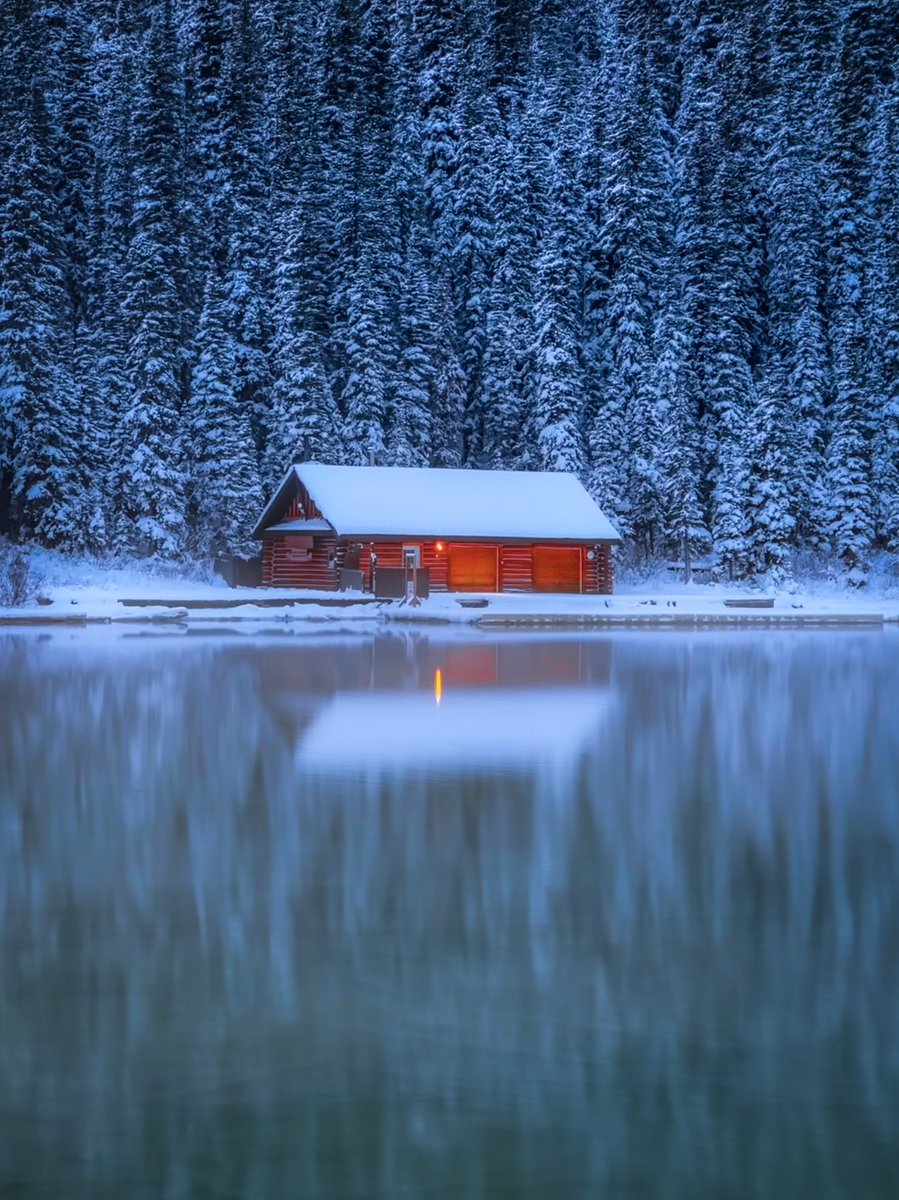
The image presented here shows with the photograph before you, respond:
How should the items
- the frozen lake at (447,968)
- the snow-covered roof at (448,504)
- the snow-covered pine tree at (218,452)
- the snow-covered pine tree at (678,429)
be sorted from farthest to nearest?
the snow-covered pine tree at (678,429) < the snow-covered pine tree at (218,452) < the snow-covered roof at (448,504) < the frozen lake at (447,968)

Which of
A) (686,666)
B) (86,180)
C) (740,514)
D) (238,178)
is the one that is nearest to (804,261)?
(740,514)

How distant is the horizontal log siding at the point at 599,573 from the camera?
2231 inches

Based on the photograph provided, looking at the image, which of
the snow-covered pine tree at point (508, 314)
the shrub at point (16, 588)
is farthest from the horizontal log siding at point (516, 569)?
the shrub at point (16, 588)

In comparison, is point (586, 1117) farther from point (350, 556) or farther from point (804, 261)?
point (804, 261)

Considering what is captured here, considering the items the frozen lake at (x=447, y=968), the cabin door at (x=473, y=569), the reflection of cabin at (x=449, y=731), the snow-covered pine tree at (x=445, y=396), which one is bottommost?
the cabin door at (x=473, y=569)

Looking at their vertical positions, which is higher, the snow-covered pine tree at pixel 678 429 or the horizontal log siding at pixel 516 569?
the snow-covered pine tree at pixel 678 429

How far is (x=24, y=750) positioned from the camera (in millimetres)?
12984

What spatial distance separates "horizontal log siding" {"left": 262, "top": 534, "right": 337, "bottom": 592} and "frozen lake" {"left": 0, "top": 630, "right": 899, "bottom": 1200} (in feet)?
134

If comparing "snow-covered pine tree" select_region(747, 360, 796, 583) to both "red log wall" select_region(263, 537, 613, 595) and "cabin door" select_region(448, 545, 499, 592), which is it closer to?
"red log wall" select_region(263, 537, 613, 595)

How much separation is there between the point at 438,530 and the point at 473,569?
2.82 metres

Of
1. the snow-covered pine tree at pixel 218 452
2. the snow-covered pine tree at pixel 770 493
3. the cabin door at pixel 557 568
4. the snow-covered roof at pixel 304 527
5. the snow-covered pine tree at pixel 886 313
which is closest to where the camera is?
the snow-covered roof at pixel 304 527

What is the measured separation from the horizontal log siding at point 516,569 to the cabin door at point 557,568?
37cm

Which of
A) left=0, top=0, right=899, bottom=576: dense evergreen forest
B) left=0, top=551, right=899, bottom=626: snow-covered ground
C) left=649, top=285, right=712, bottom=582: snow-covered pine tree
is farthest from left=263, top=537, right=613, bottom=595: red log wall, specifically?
left=649, top=285, right=712, bottom=582: snow-covered pine tree

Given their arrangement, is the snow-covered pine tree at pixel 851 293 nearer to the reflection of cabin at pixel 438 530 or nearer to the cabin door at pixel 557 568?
the reflection of cabin at pixel 438 530
